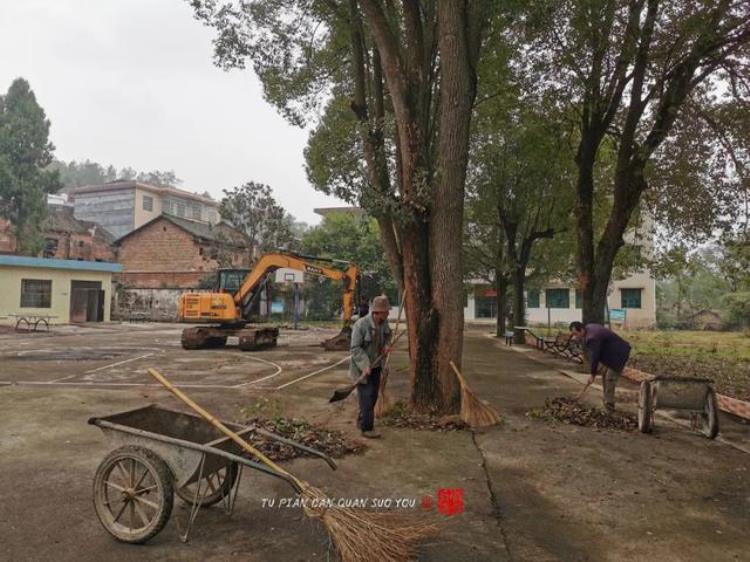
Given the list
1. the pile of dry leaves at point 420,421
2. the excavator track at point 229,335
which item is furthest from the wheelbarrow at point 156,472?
the excavator track at point 229,335

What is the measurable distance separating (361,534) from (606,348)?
19.7ft

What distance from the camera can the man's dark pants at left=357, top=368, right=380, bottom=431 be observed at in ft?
22.5

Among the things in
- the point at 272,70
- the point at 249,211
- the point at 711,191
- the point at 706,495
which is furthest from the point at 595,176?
the point at 249,211

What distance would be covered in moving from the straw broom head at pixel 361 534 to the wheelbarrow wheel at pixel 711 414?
5202mm

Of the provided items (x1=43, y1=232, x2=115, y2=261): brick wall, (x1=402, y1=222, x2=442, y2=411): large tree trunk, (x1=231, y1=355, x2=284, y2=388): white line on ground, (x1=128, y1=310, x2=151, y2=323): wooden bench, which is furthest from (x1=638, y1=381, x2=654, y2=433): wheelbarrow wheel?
(x1=43, y1=232, x2=115, y2=261): brick wall

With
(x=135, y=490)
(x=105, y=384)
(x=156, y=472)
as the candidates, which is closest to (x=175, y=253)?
(x=105, y=384)

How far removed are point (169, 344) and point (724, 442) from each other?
1738 centimetres

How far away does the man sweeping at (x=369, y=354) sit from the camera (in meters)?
6.75

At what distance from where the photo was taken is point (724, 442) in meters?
7.16

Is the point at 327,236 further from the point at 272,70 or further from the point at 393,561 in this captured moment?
the point at 393,561

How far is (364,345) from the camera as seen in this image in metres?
6.90

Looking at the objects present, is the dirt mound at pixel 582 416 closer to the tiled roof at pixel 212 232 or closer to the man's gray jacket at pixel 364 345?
the man's gray jacket at pixel 364 345

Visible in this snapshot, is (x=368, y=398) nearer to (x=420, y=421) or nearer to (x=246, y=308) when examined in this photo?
(x=420, y=421)

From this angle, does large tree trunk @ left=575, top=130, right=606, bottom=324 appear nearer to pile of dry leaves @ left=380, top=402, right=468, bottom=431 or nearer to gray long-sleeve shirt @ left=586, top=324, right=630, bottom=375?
→ gray long-sleeve shirt @ left=586, top=324, right=630, bottom=375
